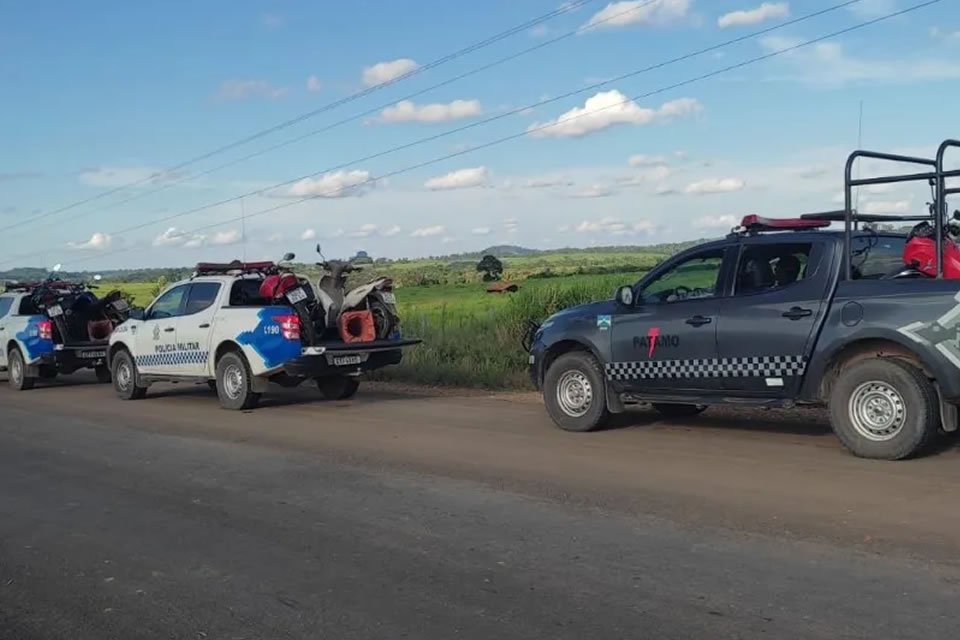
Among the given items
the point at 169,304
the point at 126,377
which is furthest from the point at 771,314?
the point at 126,377

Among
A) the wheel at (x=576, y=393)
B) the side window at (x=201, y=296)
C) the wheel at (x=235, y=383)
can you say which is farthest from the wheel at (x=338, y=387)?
the wheel at (x=576, y=393)

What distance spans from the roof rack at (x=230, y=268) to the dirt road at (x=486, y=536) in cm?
412

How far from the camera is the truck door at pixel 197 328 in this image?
46.9 feet

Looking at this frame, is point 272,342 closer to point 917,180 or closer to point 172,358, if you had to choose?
point 172,358

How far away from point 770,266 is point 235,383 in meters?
7.66

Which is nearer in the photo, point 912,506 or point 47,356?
point 912,506

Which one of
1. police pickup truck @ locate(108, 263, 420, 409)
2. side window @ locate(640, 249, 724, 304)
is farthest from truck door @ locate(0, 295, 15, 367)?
side window @ locate(640, 249, 724, 304)

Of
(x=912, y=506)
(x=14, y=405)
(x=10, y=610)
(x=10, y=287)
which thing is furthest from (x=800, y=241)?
(x=10, y=287)

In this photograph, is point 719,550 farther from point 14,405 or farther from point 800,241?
point 14,405

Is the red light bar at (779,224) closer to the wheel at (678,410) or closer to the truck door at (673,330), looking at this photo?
the truck door at (673,330)

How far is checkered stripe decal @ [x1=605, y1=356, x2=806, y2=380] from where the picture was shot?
888 cm

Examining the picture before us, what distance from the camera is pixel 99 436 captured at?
11.8 meters

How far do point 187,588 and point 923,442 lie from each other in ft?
18.7

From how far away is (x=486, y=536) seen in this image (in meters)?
6.61
